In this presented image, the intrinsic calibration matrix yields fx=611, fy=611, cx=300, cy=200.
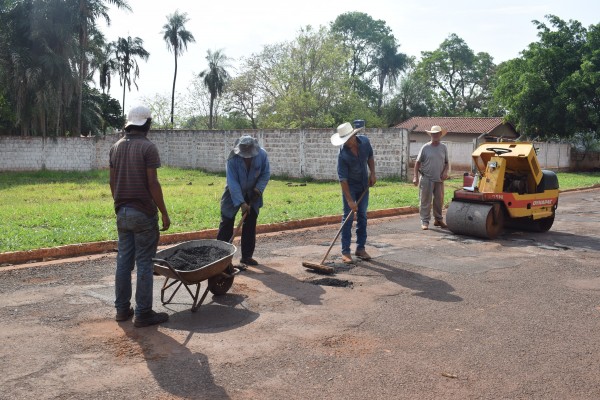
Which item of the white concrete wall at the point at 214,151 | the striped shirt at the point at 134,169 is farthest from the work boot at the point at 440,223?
the white concrete wall at the point at 214,151

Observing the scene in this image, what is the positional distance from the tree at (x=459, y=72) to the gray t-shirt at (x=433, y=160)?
5238 cm

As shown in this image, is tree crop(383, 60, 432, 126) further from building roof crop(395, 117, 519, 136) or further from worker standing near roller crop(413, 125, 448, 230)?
worker standing near roller crop(413, 125, 448, 230)

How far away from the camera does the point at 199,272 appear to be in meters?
5.61

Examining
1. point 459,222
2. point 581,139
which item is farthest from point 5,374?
point 581,139

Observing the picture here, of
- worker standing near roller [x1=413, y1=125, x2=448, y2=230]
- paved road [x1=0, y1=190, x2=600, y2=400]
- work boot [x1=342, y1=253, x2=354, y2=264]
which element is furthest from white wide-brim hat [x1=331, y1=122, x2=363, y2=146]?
worker standing near roller [x1=413, y1=125, x2=448, y2=230]

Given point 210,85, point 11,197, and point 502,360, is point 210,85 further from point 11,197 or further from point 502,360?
point 502,360

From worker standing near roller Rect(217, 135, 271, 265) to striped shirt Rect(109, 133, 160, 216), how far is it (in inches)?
73.8

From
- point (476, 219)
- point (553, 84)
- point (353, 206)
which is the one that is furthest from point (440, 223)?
point (553, 84)

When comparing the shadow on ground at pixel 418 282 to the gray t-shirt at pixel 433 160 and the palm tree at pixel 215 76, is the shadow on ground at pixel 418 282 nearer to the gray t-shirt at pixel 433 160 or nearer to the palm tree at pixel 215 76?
the gray t-shirt at pixel 433 160

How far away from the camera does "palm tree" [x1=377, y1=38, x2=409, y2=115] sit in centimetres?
6662

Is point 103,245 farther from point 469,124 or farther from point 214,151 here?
point 469,124

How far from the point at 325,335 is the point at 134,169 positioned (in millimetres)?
2262

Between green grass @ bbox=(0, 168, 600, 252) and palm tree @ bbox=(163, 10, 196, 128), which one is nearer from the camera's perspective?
green grass @ bbox=(0, 168, 600, 252)

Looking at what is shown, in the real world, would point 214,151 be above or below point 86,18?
below
